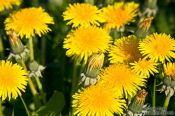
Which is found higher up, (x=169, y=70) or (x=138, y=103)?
(x=169, y=70)

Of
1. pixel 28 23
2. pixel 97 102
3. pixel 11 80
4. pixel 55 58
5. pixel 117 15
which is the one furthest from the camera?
pixel 55 58

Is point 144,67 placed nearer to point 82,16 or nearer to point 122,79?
point 122,79

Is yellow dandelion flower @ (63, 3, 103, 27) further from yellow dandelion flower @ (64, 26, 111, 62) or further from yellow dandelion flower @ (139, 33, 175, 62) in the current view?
yellow dandelion flower @ (139, 33, 175, 62)

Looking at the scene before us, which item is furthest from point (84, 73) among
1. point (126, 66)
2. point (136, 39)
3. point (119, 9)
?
point (119, 9)

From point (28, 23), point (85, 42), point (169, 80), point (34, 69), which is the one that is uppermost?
point (28, 23)

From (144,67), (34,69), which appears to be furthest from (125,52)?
(34,69)

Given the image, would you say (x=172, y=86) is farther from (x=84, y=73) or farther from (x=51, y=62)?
(x=51, y=62)

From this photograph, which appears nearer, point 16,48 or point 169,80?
point 169,80

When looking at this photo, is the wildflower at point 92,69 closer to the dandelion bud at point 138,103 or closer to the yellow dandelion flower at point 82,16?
the dandelion bud at point 138,103

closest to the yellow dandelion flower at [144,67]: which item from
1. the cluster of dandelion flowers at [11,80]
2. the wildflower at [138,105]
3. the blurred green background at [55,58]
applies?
the wildflower at [138,105]
